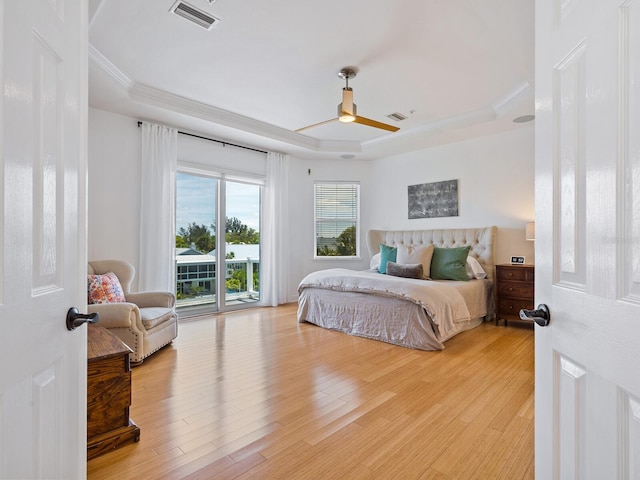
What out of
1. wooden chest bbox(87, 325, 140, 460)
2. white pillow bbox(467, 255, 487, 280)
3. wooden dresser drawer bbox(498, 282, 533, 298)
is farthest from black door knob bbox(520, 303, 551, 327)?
white pillow bbox(467, 255, 487, 280)

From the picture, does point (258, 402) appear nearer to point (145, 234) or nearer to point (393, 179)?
point (145, 234)

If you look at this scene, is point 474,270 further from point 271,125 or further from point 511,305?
point 271,125

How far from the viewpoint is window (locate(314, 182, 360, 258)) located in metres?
6.54

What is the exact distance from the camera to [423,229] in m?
5.77

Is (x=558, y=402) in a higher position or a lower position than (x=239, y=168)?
lower

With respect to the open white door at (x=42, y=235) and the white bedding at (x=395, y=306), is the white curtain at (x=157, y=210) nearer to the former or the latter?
the white bedding at (x=395, y=306)

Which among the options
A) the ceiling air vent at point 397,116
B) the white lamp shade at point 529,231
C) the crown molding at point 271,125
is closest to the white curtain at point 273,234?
the crown molding at point 271,125

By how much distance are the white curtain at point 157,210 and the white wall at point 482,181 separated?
368cm

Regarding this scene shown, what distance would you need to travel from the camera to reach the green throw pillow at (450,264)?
181 inches

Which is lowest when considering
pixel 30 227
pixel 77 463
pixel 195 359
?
pixel 195 359

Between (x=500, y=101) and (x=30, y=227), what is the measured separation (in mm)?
4671

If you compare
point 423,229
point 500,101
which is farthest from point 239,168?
point 500,101


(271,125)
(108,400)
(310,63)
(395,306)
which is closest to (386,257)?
(395,306)

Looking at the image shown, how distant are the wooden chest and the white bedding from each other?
8.44 ft
